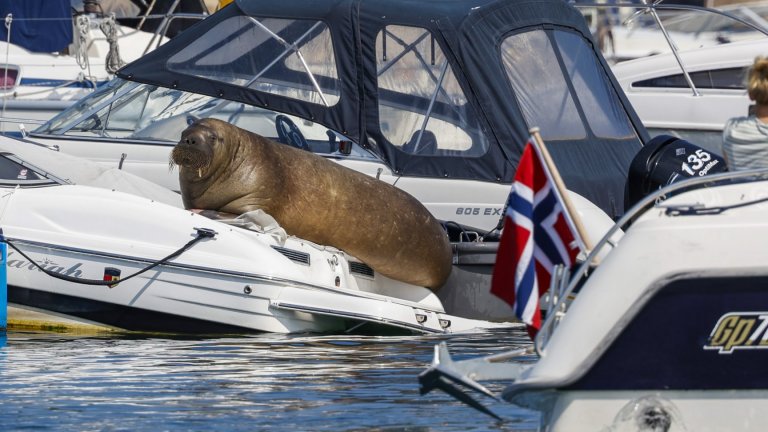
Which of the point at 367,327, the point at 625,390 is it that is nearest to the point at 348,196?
the point at 367,327

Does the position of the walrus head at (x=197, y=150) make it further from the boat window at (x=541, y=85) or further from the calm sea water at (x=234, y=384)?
the boat window at (x=541, y=85)

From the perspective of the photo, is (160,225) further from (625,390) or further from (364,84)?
(625,390)

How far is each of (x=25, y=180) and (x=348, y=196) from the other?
2.19 meters

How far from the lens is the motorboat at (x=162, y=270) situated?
9.61m

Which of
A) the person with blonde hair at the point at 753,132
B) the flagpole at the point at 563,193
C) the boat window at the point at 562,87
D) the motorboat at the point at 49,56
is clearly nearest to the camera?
the flagpole at the point at 563,193

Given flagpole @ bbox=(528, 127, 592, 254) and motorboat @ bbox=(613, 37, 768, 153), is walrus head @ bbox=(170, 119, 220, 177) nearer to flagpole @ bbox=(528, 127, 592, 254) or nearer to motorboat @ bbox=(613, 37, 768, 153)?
flagpole @ bbox=(528, 127, 592, 254)

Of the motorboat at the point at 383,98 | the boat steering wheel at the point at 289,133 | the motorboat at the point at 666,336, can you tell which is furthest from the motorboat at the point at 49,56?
the motorboat at the point at 666,336

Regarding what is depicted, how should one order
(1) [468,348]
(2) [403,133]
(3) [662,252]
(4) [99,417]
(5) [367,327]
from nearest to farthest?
(3) [662,252]
(4) [99,417]
(1) [468,348]
(5) [367,327]
(2) [403,133]

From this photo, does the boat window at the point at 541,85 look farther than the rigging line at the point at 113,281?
Yes

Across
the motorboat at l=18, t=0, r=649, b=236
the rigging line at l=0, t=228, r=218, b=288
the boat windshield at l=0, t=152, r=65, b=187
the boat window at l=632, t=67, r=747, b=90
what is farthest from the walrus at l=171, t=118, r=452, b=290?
the boat window at l=632, t=67, r=747, b=90

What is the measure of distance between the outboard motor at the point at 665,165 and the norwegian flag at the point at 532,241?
400 centimetres

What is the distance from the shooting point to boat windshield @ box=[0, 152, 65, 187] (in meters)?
10.0

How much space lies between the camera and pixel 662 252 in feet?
17.6

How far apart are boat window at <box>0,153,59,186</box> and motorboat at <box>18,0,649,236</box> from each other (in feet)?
6.12
